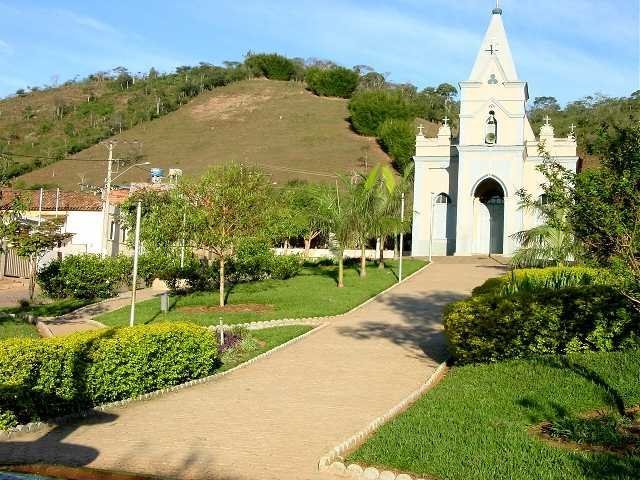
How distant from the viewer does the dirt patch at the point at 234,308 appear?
22.3 metres

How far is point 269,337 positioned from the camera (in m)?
18.0

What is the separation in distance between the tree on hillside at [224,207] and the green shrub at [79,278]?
638cm

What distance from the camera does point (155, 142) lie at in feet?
332

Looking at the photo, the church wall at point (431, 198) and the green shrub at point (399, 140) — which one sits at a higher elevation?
the green shrub at point (399, 140)

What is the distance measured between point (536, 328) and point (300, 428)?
4991 millimetres

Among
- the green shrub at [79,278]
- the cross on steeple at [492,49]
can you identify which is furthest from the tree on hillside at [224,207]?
the cross on steeple at [492,49]

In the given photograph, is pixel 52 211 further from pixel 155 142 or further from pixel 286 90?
pixel 286 90

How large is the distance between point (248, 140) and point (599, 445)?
3627 inches

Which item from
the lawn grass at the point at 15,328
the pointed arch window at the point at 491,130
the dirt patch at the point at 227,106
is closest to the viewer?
the lawn grass at the point at 15,328

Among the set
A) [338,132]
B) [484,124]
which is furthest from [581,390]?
[338,132]

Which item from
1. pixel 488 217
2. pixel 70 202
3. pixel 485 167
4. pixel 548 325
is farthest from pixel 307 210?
pixel 548 325

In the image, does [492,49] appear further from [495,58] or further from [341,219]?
[341,219]

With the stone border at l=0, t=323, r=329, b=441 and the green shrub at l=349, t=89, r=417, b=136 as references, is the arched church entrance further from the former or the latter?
the green shrub at l=349, t=89, r=417, b=136

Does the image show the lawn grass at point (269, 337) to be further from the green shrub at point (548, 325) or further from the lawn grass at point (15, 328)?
the lawn grass at point (15, 328)
